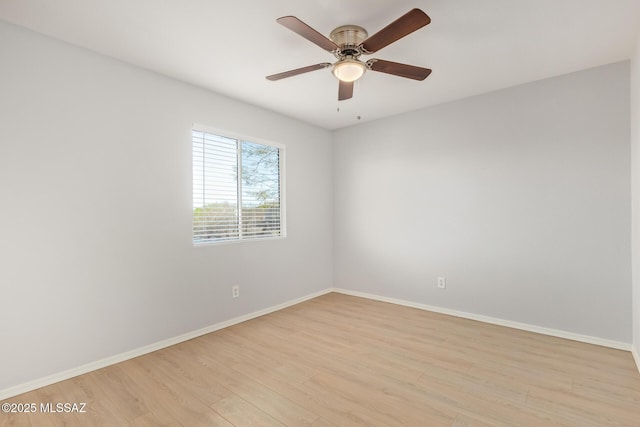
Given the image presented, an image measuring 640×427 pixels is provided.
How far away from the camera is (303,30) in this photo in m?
1.75

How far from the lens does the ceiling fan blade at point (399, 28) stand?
5.22 ft

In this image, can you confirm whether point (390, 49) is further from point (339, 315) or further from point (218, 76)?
point (339, 315)

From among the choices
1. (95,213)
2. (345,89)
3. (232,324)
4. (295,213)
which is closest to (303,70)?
(345,89)

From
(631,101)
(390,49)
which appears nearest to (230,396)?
(390,49)

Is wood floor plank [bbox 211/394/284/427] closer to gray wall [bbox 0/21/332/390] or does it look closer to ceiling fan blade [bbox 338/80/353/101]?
gray wall [bbox 0/21/332/390]

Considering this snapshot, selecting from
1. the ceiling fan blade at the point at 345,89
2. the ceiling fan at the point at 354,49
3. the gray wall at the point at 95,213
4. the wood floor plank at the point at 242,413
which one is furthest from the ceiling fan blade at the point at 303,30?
the wood floor plank at the point at 242,413

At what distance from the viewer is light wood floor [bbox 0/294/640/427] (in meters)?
1.78

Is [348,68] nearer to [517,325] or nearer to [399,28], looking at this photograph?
[399,28]

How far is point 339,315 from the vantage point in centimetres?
362

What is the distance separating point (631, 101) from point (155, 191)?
4.18 metres

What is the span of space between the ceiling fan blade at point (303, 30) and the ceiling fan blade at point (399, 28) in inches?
10.1

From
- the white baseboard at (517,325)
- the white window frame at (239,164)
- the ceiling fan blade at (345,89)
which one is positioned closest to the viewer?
the ceiling fan blade at (345,89)

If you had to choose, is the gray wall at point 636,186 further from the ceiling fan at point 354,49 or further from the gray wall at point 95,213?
the gray wall at point 95,213

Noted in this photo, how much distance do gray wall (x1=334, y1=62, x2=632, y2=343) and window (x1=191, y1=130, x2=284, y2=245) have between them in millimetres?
1301
